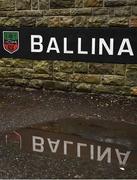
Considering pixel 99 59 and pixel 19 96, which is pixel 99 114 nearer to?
→ pixel 99 59

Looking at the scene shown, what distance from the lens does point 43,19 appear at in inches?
326

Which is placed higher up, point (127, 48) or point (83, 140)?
point (127, 48)

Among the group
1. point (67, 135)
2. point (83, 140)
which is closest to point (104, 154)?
point (83, 140)

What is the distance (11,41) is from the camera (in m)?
8.70

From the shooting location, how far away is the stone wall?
7602mm

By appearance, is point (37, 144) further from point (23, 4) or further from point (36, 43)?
point (23, 4)

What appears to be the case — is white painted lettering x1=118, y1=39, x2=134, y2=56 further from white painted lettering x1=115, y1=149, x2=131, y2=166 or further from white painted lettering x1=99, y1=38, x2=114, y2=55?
white painted lettering x1=115, y1=149, x2=131, y2=166

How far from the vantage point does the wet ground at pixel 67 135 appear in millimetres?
4523

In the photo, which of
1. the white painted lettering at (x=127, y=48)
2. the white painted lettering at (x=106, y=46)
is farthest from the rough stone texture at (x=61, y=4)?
the white painted lettering at (x=127, y=48)

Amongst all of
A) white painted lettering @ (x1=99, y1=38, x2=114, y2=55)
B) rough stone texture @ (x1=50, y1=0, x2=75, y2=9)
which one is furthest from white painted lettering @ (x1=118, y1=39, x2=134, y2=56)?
rough stone texture @ (x1=50, y1=0, x2=75, y2=9)

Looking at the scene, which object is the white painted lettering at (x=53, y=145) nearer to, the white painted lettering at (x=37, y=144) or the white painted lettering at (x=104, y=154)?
the white painted lettering at (x=37, y=144)

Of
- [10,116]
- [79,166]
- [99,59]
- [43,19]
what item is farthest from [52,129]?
[43,19]

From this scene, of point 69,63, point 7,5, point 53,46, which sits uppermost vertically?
point 7,5

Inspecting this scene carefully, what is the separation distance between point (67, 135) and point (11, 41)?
361cm
